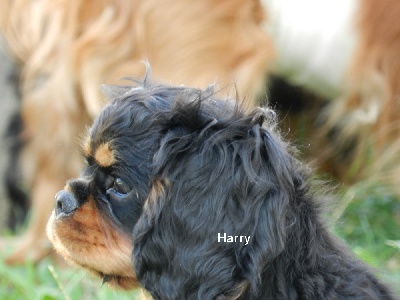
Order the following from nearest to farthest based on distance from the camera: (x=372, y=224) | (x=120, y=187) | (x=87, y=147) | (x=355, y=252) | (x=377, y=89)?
1. (x=120, y=187)
2. (x=87, y=147)
3. (x=355, y=252)
4. (x=377, y=89)
5. (x=372, y=224)

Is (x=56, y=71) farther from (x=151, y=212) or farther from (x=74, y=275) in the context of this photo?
(x=151, y=212)

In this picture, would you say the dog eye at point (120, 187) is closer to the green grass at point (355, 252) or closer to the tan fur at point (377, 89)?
the green grass at point (355, 252)

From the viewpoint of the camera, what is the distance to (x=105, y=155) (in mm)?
2463

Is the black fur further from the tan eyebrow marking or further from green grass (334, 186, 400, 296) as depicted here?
green grass (334, 186, 400, 296)

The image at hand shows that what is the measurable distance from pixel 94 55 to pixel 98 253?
4.62ft

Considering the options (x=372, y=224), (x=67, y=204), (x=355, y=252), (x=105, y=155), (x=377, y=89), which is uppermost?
(x=377, y=89)

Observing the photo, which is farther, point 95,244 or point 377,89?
point 377,89

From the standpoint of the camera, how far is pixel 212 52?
355 centimetres

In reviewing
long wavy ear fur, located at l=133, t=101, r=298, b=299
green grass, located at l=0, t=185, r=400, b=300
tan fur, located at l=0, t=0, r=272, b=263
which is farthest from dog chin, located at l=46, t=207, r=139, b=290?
tan fur, located at l=0, t=0, r=272, b=263

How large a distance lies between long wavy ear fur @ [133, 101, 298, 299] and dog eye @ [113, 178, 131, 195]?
117 millimetres

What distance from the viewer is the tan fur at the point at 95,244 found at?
2.46 meters

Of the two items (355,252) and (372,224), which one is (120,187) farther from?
(372,224)

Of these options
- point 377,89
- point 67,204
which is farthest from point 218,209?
point 377,89

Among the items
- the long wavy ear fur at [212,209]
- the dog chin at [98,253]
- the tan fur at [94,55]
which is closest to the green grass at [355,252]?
the tan fur at [94,55]
